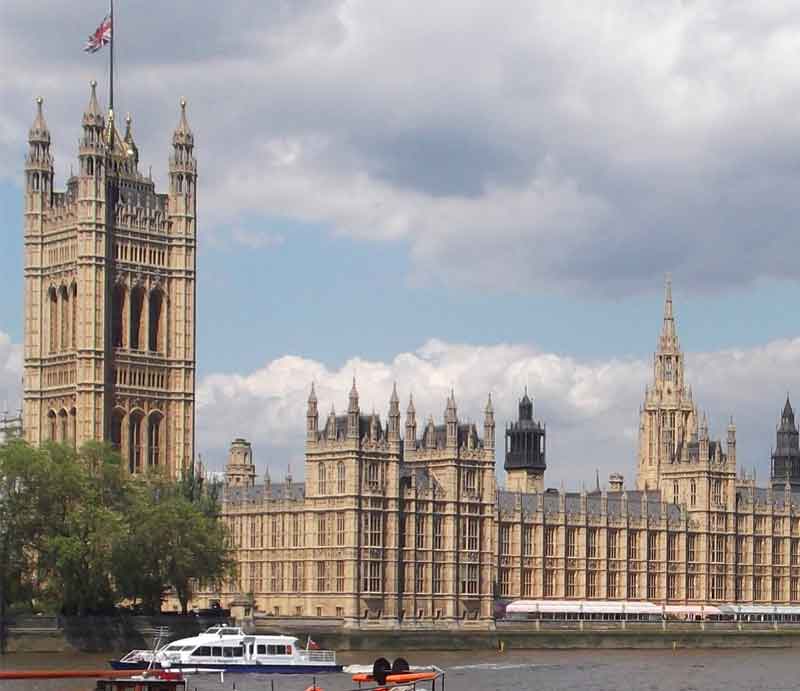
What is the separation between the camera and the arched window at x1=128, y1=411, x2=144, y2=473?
15975cm

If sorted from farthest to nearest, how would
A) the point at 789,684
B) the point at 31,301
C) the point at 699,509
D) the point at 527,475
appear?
1. the point at 527,475
2. the point at 699,509
3. the point at 31,301
4. the point at 789,684

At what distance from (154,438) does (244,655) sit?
54.7 meters

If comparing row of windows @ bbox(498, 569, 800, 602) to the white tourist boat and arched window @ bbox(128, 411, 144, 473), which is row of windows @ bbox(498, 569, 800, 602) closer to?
arched window @ bbox(128, 411, 144, 473)

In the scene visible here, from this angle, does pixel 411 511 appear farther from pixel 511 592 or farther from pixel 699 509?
pixel 699 509

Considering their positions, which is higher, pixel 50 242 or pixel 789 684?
pixel 50 242

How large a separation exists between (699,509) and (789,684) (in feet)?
227

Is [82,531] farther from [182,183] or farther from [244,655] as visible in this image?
[182,183]

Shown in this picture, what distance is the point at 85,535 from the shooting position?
117438 mm

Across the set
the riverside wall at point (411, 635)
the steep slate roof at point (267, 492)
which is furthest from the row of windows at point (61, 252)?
the riverside wall at point (411, 635)

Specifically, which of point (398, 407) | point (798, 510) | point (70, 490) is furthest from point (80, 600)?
point (798, 510)

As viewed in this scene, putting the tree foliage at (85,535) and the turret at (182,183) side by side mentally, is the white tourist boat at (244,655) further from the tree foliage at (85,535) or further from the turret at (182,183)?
the turret at (182,183)

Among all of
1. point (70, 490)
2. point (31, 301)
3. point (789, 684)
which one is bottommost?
point (789, 684)

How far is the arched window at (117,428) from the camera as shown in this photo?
520ft

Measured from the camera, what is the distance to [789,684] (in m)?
110
